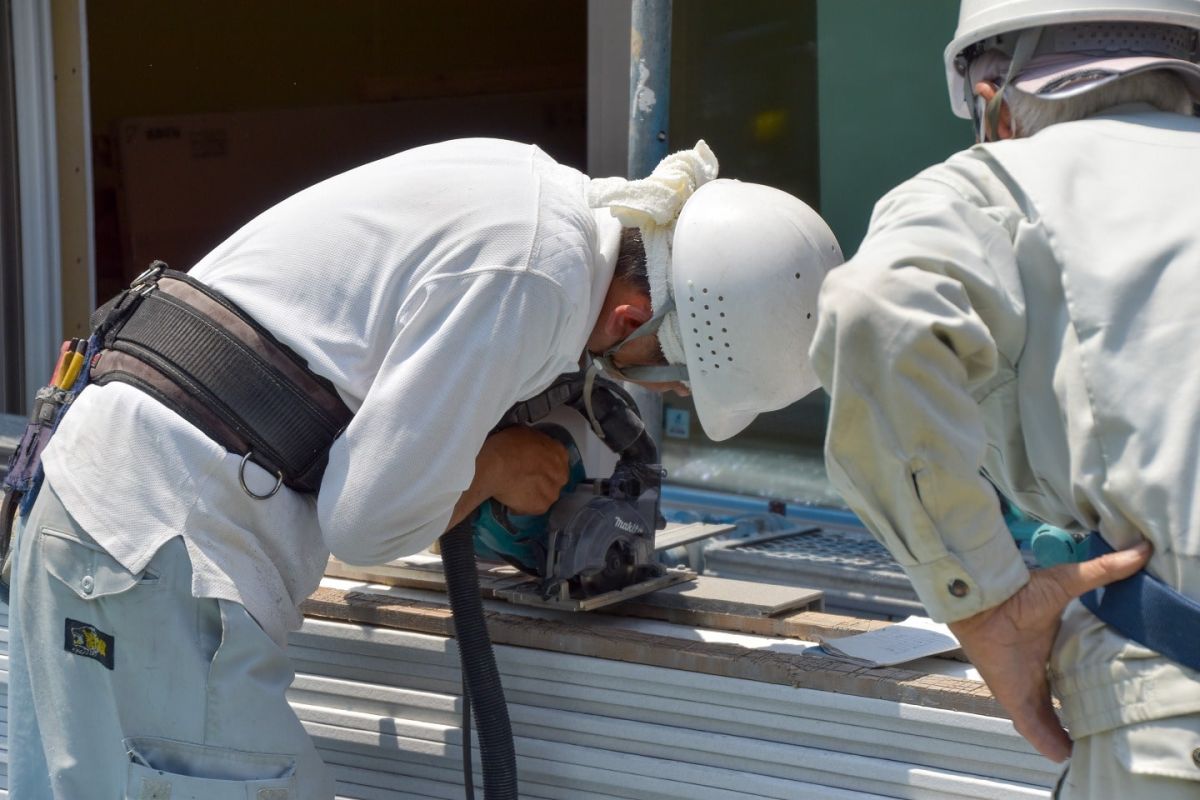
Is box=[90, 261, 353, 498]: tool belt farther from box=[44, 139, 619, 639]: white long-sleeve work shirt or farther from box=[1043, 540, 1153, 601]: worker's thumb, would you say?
box=[1043, 540, 1153, 601]: worker's thumb

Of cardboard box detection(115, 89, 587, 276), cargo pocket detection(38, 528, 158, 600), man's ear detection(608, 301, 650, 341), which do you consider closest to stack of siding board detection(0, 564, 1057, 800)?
man's ear detection(608, 301, 650, 341)

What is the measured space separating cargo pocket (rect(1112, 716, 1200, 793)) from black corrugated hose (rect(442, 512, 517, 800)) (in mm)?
1206

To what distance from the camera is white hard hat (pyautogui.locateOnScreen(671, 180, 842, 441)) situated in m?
2.28

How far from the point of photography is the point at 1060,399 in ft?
5.32

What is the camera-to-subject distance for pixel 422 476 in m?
2.10

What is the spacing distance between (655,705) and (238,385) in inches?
36.5

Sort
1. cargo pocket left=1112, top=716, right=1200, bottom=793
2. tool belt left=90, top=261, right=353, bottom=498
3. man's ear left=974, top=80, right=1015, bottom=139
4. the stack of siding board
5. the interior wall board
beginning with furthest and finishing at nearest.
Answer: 1. the interior wall board
2. the stack of siding board
3. tool belt left=90, top=261, right=353, bottom=498
4. man's ear left=974, top=80, right=1015, bottom=139
5. cargo pocket left=1112, top=716, right=1200, bottom=793

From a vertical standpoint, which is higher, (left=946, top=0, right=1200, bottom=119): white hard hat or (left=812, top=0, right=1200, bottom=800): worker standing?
(left=946, top=0, right=1200, bottom=119): white hard hat

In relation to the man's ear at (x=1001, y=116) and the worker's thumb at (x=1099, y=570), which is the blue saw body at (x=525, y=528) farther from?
the worker's thumb at (x=1099, y=570)

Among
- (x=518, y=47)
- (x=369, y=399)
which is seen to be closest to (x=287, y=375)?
(x=369, y=399)

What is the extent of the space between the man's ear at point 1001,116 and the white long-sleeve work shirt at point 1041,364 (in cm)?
19

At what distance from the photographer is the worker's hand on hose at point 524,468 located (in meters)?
2.52

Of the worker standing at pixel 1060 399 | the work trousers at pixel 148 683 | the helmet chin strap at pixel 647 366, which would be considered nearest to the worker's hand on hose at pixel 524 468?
the helmet chin strap at pixel 647 366

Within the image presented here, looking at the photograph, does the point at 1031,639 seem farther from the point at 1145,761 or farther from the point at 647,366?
the point at 647,366
